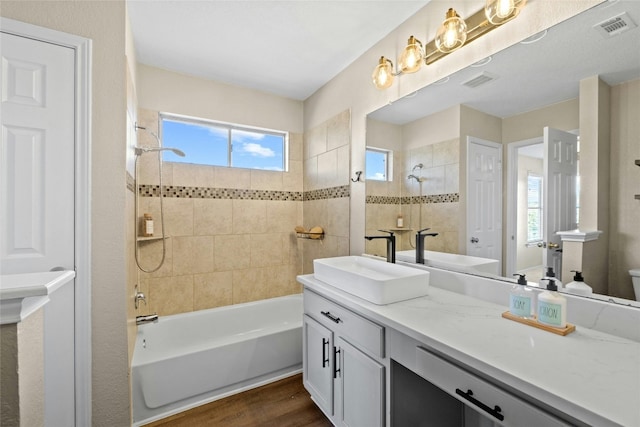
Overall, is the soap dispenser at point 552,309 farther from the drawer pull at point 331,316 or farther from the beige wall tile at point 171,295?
the beige wall tile at point 171,295

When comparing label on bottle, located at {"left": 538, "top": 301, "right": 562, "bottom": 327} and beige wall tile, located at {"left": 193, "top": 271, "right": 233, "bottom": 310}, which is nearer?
label on bottle, located at {"left": 538, "top": 301, "right": 562, "bottom": 327}

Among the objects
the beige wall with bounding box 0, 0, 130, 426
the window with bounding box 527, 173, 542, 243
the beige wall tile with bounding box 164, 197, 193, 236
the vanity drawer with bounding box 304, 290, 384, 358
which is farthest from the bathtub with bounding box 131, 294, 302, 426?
the window with bounding box 527, 173, 542, 243

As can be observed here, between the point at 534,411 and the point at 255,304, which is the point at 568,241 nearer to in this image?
the point at 534,411

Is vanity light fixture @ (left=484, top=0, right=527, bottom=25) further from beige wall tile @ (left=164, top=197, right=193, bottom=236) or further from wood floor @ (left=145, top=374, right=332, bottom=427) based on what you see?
beige wall tile @ (left=164, top=197, right=193, bottom=236)

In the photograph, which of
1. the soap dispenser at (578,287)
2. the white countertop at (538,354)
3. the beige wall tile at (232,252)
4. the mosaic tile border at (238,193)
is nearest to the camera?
the white countertop at (538,354)

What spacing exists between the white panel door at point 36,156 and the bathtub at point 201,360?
868 millimetres

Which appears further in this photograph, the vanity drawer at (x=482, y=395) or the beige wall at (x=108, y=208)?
the beige wall at (x=108, y=208)

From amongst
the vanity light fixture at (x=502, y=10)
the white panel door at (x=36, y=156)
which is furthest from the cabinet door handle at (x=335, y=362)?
the vanity light fixture at (x=502, y=10)

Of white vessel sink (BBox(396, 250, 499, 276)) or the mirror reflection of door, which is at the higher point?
the mirror reflection of door

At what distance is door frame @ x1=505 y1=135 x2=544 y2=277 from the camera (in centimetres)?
131

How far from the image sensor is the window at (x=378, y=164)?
2.00m

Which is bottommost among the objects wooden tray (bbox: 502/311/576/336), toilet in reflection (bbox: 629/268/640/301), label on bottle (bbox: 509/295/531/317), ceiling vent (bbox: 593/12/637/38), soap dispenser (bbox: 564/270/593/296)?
wooden tray (bbox: 502/311/576/336)

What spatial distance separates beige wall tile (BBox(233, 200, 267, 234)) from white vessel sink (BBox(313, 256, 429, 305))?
4.18 ft

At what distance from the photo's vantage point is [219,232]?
2695mm
